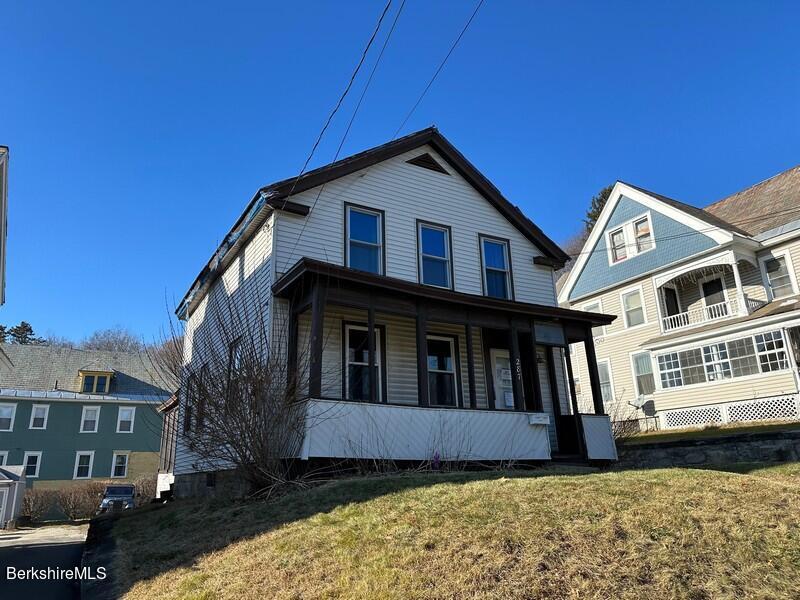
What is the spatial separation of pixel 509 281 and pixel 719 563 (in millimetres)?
11139

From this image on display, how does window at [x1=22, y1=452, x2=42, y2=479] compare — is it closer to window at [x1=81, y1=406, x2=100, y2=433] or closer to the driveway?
window at [x1=81, y1=406, x2=100, y2=433]

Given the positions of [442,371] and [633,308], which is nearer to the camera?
[442,371]

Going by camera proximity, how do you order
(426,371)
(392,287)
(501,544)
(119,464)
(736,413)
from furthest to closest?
1. (119,464)
2. (736,413)
3. (426,371)
4. (392,287)
5. (501,544)

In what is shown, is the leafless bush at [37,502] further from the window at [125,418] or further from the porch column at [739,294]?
the porch column at [739,294]

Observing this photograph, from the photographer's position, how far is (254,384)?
29.9 feet

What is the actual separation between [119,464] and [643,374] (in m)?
30.0

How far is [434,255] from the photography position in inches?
563

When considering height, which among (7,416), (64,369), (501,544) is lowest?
(501,544)

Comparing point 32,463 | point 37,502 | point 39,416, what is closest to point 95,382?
point 39,416

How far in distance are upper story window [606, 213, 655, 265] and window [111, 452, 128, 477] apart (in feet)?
98.2

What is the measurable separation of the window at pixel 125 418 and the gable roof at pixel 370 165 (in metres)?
21.0

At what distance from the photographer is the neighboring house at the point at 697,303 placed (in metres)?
18.7

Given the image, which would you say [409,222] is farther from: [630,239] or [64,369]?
[64,369]

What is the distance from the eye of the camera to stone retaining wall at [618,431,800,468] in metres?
12.1
